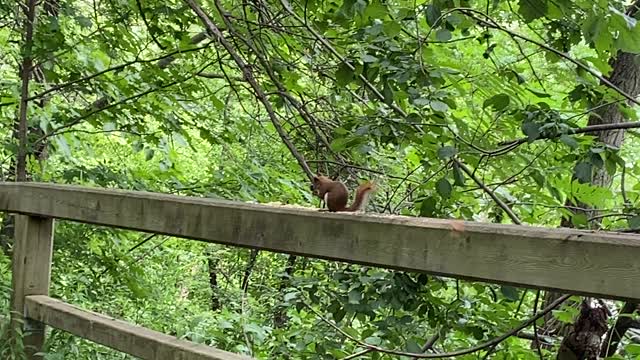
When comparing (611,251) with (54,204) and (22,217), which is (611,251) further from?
(22,217)

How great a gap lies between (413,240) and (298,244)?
259 millimetres

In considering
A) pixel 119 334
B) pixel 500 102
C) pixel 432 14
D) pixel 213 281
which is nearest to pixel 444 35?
pixel 432 14

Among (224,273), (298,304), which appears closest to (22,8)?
(298,304)

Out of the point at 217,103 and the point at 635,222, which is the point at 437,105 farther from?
the point at 217,103

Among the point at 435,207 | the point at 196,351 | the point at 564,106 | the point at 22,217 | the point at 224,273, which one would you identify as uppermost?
the point at 564,106

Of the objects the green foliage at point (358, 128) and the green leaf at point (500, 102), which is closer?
the green leaf at point (500, 102)

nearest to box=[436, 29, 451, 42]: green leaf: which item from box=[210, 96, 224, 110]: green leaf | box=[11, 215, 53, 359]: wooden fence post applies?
box=[11, 215, 53, 359]: wooden fence post

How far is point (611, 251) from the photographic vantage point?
923 millimetres

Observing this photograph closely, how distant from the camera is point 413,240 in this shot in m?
1.15

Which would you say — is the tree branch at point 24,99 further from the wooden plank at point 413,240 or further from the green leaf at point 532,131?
the green leaf at point 532,131

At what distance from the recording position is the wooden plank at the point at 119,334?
1.52 meters

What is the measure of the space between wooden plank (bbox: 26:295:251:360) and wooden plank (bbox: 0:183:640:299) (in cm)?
24

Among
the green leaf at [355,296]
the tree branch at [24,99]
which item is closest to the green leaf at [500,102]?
the green leaf at [355,296]

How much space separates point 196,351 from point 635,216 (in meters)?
1.08
